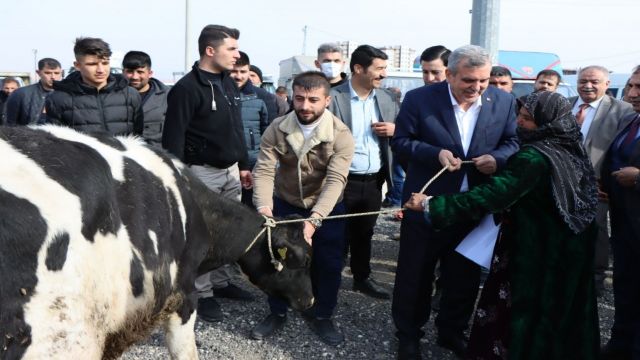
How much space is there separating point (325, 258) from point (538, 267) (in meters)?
1.53

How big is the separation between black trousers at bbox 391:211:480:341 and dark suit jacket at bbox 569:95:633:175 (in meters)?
1.84

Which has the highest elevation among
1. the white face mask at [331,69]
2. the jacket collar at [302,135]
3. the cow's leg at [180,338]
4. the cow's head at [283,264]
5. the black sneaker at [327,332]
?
the white face mask at [331,69]

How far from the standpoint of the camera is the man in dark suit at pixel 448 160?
11.7ft

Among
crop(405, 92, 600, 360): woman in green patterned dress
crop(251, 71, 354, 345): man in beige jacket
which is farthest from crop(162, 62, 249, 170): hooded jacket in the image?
crop(405, 92, 600, 360): woman in green patterned dress

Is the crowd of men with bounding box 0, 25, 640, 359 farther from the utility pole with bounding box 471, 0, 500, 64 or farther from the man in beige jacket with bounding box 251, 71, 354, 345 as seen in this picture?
the utility pole with bounding box 471, 0, 500, 64

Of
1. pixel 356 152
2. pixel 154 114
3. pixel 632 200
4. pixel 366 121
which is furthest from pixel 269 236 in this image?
pixel 154 114

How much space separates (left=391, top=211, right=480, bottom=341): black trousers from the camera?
12.4 ft

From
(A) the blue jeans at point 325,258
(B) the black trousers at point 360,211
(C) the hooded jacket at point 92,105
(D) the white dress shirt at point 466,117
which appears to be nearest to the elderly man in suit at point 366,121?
(B) the black trousers at point 360,211

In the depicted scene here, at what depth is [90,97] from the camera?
13.4 ft

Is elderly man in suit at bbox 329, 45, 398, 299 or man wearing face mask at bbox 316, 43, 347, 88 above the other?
man wearing face mask at bbox 316, 43, 347, 88

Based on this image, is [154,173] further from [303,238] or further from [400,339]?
[400,339]

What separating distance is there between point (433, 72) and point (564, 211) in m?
3.02

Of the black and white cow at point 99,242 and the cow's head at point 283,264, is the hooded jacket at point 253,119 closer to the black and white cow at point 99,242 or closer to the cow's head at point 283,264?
the cow's head at point 283,264

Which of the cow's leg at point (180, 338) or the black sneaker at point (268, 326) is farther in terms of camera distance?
the black sneaker at point (268, 326)
